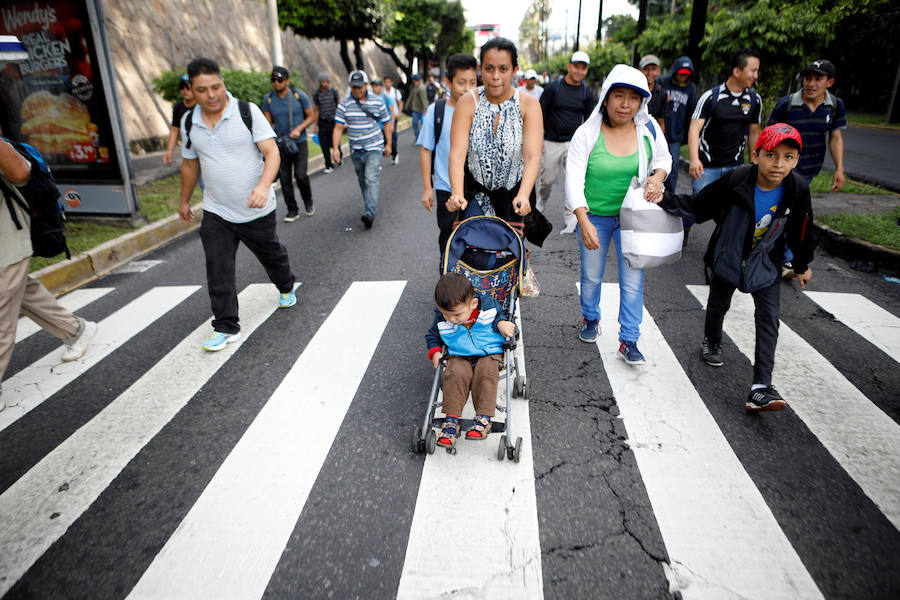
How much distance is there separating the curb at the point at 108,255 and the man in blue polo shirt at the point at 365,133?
2693 millimetres

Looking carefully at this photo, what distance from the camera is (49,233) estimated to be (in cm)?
373

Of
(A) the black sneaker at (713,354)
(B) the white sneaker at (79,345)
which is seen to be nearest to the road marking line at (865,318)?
(A) the black sneaker at (713,354)

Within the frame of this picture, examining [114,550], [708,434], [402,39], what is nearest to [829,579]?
[708,434]

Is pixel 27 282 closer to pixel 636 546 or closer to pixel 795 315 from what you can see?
pixel 636 546

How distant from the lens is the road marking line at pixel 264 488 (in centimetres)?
227

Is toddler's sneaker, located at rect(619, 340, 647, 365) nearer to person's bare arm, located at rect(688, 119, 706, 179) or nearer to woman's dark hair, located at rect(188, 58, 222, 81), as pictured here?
person's bare arm, located at rect(688, 119, 706, 179)

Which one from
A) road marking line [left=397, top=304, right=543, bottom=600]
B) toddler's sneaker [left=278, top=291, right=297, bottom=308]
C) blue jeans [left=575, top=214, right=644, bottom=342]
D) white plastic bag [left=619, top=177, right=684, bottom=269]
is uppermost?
white plastic bag [left=619, top=177, right=684, bottom=269]

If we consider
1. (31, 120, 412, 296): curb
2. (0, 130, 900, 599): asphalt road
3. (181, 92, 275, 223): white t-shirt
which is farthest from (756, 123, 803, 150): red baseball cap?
(31, 120, 412, 296): curb

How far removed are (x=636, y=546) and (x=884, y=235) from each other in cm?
583

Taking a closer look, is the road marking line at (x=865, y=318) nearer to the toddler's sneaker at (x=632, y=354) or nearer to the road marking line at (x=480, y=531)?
the toddler's sneaker at (x=632, y=354)

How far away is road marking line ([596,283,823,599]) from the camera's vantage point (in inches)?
86.4

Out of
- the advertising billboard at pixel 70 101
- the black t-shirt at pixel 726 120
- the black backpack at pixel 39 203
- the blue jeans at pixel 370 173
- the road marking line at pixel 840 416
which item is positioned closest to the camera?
the road marking line at pixel 840 416

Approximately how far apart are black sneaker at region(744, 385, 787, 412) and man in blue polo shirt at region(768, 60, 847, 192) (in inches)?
117

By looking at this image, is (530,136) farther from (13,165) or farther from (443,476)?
(13,165)
